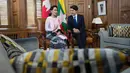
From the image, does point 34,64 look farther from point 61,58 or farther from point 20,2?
point 20,2

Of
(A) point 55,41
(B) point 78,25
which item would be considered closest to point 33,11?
(B) point 78,25

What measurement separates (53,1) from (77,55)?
6245 mm

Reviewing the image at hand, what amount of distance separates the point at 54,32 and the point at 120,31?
1723mm

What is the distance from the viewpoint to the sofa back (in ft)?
15.5

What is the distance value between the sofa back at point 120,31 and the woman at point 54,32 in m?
1.43

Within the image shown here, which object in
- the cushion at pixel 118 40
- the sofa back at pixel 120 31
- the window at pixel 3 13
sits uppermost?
the window at pixel 3 13

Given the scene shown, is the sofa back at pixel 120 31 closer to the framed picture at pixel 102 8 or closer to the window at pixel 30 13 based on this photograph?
the framed picture at pixel 102 8

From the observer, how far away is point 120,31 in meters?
4.86

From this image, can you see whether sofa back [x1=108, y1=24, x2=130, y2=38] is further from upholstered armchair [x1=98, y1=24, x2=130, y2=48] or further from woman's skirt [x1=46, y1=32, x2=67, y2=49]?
woman's skirt [x1=46, y1=32, x2=67, y2=49]

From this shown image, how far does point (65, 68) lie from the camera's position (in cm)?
60

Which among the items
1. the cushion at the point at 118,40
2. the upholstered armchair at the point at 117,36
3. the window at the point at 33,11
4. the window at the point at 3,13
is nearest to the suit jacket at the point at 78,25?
the upholstered armchair at the point at 117,36

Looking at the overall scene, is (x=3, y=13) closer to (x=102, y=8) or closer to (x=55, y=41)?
(x=55, y=41)

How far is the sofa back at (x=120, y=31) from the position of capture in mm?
4727

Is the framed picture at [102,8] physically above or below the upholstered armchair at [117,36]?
above
